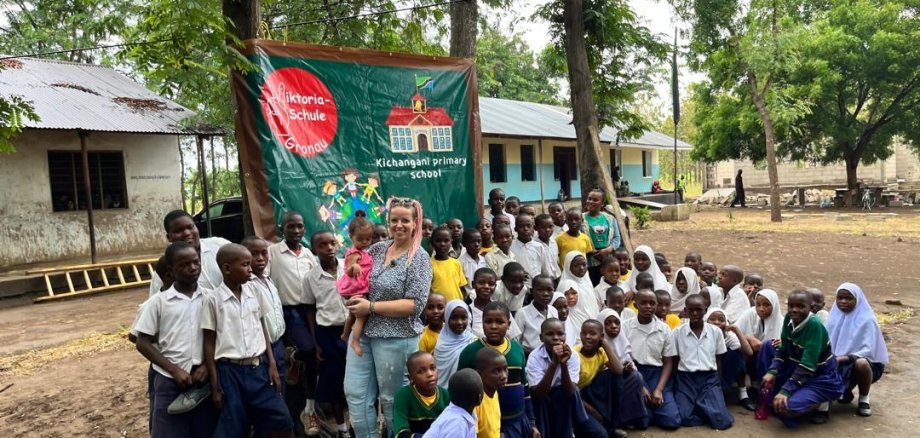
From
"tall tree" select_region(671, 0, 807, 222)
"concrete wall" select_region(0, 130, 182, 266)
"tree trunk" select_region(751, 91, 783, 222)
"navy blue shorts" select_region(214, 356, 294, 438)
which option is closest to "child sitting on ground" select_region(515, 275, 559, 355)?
"navy blue shorts" select_region(214, 356, 294, 438)

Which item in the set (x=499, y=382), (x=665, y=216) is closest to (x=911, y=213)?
(x=665, y=216)

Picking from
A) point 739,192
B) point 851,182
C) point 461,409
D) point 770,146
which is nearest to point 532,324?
point 461,409

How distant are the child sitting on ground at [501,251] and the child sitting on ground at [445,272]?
0.75 metres

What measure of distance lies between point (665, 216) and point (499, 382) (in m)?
18.0

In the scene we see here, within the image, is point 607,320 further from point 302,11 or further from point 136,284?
point 136,284

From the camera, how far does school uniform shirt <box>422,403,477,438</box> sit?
102 inches

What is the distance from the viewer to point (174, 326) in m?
2.90

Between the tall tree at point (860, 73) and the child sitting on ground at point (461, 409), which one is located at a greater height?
the tall tree at point (860, 73)

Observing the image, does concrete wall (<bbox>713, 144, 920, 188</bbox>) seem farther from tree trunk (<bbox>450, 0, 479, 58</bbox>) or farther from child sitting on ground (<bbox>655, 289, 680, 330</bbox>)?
child sitting on ground (<bbox>655, 289, 680, 330</bbox>)

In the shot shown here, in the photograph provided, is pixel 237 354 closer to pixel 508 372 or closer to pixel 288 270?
pixel 288 270

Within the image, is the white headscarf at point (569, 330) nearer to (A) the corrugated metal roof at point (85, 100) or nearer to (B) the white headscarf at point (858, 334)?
(B) the white headscarf at point (858, 334)

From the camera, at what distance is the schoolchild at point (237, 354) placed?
298 cm

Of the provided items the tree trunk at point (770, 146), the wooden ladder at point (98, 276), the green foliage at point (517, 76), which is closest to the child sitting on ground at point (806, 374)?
the wooden ladder at point (98, 276)

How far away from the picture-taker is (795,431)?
3.99 metres
